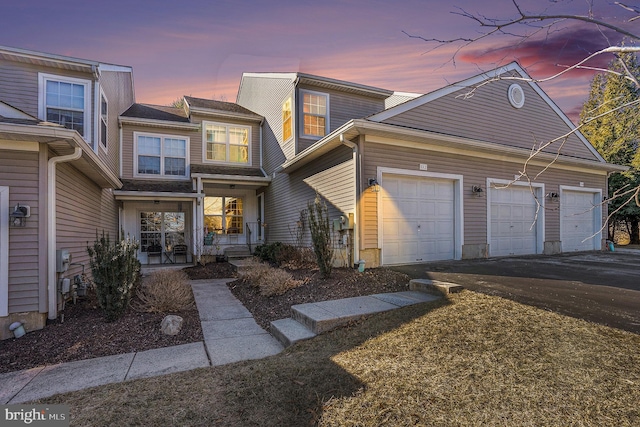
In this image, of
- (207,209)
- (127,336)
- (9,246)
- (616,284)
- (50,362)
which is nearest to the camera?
(50,362)

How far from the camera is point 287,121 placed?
1123cm

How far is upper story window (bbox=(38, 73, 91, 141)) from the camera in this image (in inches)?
320

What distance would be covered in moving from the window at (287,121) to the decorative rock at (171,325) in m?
7.20

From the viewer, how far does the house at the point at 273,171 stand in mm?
5375

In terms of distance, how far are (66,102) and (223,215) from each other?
6569 millimetres

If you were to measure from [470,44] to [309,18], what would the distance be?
2.89 metres

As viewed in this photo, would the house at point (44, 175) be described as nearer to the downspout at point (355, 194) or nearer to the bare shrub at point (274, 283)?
the bare shrub at point (274, 283)

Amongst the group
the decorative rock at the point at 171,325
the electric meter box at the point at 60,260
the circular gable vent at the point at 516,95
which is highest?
the circular gable vent at the point at 516,95

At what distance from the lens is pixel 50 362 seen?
4059mm

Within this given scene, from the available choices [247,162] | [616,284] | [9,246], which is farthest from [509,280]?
[247,162]

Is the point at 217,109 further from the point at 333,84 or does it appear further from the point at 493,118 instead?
the point at 493,118

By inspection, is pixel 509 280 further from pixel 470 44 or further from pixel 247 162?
pixel 247 162

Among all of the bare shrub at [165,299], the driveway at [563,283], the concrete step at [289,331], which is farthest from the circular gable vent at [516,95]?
the bare shrub at [165,299]

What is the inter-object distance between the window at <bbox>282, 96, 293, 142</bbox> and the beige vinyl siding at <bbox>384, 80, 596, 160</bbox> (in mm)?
3900
